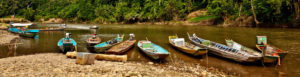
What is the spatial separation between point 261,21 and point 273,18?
10.8 feet

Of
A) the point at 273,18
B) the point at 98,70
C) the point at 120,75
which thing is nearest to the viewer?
the point at 120,75

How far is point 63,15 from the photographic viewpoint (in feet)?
416

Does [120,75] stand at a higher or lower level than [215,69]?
higher

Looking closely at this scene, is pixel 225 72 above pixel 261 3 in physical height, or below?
below

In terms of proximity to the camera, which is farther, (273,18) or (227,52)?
(273,18)

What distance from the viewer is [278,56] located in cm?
1442

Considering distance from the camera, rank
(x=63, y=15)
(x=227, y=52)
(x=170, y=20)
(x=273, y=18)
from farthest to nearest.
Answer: (x=63, y=15)
(x=170, y=20)
(x=273, y=18)
(x=227, y=52)

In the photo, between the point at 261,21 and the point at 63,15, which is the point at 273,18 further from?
the point at 63,15

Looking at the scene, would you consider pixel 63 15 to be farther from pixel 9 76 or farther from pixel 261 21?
pixel 9 76

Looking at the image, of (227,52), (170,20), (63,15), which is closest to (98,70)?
(227,52)

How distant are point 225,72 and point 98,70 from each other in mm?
9457

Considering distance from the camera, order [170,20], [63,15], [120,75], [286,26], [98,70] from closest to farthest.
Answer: [120,75] < [98,70] < [286,26] < [170,20] < [63,15]

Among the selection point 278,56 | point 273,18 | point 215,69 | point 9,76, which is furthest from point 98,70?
point 273,18

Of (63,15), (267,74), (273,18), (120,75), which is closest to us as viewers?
(120,75)
